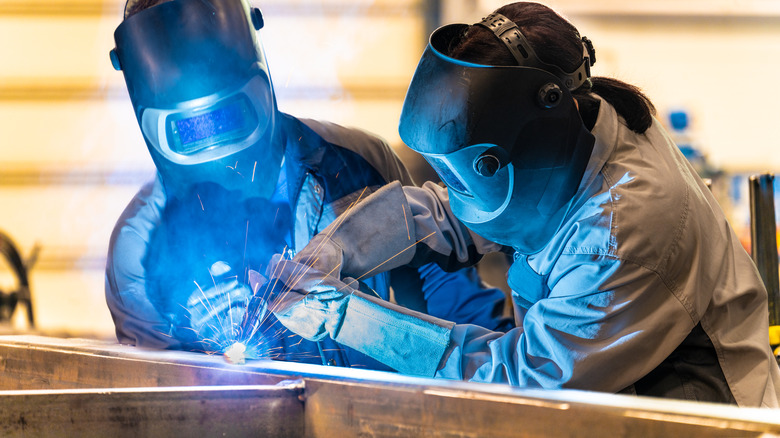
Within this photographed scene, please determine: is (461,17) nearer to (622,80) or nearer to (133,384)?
(622,80)

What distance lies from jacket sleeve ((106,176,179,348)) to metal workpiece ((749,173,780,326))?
1.66 m

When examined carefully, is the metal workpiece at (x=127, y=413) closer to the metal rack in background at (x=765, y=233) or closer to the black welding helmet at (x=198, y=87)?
the black welding helmet at (x=198, y=87)

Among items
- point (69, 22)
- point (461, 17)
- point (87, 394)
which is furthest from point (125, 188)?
point (87, 394)

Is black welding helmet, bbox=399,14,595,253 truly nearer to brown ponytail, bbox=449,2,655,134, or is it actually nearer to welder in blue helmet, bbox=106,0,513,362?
brown ponytail, bbox=449,2,655,134

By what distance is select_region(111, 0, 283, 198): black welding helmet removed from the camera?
1501 mm

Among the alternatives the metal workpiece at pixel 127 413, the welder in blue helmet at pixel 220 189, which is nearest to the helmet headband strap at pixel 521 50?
the welder in blue helmet at pixel 220 189

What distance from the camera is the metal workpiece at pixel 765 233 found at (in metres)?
1.88

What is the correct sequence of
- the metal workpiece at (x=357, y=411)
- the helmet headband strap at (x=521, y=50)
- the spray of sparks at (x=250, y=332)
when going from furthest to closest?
the spray of sparks at (x=250, y=332), the helmet headband strap at (x=521, y=50), the metal workpiece at (x=357, y=411)

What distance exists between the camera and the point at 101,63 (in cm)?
446

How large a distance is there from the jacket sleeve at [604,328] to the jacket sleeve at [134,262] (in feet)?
3.44

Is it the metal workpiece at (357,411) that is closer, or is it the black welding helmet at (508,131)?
the metal workpiece at (357,411)

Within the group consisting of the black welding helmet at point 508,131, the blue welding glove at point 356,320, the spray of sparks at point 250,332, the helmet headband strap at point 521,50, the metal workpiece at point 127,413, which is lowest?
the spray of sparks at point 250,332

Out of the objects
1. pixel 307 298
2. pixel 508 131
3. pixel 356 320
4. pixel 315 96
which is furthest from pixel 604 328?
pixel 315 96

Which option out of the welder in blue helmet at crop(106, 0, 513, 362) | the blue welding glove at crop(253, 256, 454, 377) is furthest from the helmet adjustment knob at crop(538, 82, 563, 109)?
the welder in blue helmet at crop(106, 0, 513, 362)
